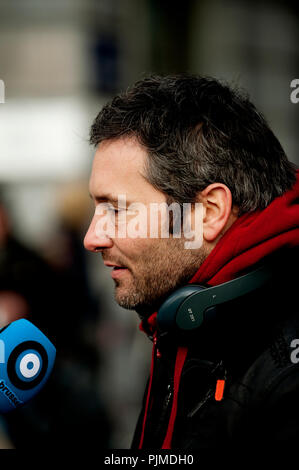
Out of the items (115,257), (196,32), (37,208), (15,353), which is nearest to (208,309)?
(115,257)

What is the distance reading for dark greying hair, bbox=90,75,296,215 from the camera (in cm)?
173

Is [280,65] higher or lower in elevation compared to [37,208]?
higher

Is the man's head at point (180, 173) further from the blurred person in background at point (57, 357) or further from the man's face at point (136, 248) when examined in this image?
the blurred person in background at point (57, 357)

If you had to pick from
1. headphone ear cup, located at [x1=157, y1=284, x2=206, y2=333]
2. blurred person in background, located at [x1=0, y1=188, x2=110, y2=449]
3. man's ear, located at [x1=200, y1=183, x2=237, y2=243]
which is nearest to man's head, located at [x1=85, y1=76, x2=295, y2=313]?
man's ear, located at [x1=200, y1=183, x2=237, y2=243]

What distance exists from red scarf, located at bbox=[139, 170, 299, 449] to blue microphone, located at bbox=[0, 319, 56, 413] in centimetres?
40

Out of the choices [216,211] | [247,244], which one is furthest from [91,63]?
[247,244]

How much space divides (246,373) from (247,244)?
0.35 meters

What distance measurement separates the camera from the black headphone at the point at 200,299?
58.6 inches

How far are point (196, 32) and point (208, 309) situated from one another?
21.0ft

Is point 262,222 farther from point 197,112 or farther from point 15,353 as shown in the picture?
point 15,353

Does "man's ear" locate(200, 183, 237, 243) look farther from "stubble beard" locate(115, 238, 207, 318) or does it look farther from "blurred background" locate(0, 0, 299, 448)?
"blurred background" locate(0, 0, 299, 448)

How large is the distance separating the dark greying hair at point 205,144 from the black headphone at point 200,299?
0.28 m

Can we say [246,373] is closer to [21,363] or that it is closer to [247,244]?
[247,244]

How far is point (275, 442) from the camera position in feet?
4.23
